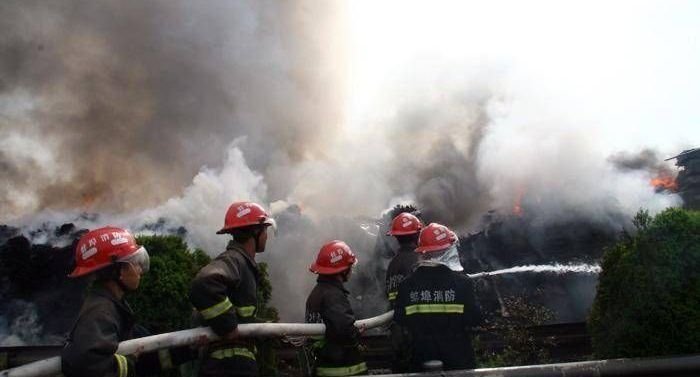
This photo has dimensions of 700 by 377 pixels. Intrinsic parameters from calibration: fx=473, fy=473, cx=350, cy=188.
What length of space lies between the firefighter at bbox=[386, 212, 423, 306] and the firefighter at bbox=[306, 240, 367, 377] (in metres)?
1.21

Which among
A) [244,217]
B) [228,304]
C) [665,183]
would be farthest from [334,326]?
[665,183]

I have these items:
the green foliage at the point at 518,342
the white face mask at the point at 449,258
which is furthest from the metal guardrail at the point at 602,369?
the green foliage at the point at 518,342

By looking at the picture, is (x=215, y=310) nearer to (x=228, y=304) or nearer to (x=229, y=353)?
(x=228, y=304)

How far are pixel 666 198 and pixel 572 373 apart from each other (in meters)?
22.8

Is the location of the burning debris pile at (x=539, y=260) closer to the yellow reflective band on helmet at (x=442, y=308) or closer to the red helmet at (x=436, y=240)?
the red helmet at (x=436, y=240)

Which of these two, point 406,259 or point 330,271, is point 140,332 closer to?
point 330,271

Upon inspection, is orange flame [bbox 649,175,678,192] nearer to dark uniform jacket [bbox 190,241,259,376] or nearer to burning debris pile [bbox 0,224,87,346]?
dark uniform jacket [bbox 190,241,259,376]

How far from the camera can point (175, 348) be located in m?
3.58

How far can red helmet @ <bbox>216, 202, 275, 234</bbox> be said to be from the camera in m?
4.51

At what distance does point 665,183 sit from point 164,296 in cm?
2473

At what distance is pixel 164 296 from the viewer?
791 centimetres

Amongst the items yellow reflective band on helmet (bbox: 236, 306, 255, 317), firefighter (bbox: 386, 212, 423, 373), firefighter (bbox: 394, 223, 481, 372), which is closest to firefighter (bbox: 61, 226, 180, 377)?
yellow reflective band on helmet (bbox: 236, 306, 255, 317)

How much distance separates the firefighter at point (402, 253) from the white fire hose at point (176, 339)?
176 cm

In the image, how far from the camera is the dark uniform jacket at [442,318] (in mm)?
4270
